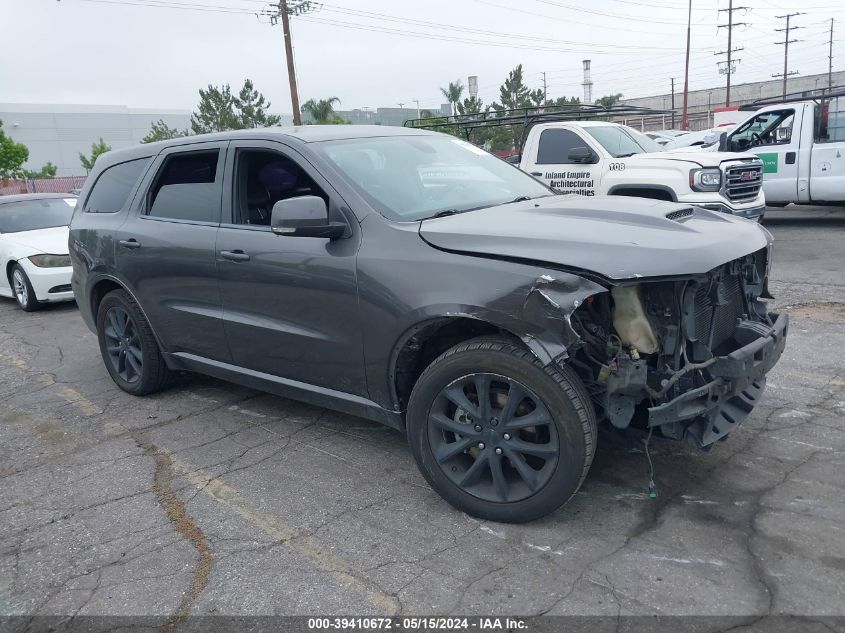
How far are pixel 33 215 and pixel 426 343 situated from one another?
28.6ft

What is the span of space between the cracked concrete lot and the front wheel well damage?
21.6 inches

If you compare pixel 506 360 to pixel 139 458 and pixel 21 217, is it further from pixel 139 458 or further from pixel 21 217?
pixel 21 217

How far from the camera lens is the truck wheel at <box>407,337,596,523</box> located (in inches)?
117

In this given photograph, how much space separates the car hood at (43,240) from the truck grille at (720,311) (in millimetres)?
8284

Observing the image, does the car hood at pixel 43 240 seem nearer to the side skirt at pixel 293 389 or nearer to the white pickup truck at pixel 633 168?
the side skirt at pixel 293 389

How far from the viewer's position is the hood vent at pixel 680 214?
3.47 m

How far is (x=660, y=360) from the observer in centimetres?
309

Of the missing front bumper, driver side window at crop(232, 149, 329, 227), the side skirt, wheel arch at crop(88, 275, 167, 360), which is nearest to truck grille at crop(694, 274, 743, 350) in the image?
the missing front bumper

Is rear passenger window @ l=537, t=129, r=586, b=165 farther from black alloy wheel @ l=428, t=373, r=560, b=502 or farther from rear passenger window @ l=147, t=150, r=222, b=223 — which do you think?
Result: black alloy wheel @ l=428, t=373, r=560, b=502

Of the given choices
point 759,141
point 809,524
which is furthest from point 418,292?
point 759,141

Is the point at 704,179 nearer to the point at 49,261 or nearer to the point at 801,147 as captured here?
the point at 801,147

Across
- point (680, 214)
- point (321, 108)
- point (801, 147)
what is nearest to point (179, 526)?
point (680, 214)

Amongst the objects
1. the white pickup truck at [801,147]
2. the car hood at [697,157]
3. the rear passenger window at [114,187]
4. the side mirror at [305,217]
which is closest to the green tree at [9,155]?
the white pickup truck at [801,147]

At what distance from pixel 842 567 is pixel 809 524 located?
0.32 meters
